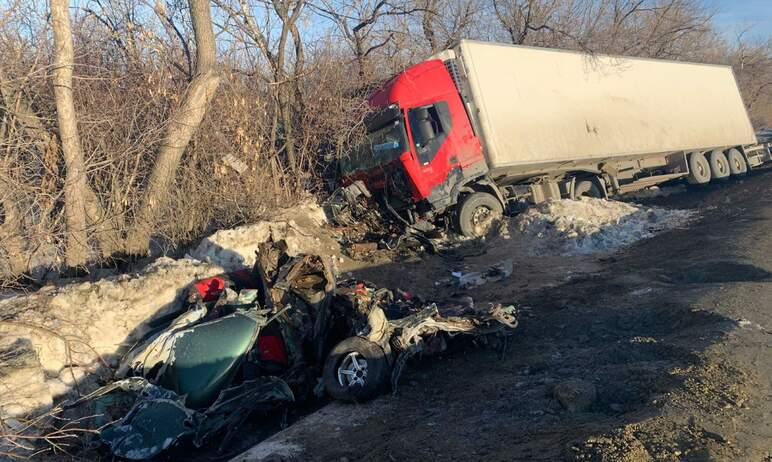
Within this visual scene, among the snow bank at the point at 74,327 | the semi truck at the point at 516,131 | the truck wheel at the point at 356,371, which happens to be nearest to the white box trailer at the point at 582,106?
the semi truck at the point at 516,131

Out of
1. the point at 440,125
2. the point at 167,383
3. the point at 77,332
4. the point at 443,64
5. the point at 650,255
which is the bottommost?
the point at 650,255

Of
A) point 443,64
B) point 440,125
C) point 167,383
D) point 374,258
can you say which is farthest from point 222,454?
point 443,64

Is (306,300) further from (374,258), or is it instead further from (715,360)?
(374,258)

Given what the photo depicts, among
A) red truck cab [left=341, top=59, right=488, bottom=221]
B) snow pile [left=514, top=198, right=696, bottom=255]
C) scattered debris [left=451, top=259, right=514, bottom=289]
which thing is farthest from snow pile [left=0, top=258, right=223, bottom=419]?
snow pile [left=514, top=198, right=696, bottom=255]

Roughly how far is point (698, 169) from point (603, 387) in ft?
50.8

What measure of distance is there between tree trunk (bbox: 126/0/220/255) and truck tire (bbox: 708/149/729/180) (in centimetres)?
1535

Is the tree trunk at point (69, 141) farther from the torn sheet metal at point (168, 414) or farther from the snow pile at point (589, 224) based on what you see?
the snow pile at point (589, 224)

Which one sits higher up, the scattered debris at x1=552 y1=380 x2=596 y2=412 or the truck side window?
the truck side window

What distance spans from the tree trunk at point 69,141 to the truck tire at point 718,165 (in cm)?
1744

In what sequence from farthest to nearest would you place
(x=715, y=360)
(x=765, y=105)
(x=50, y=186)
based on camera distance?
(x=765, y=105)
(x=50, y=186)
(x=715, y=360)

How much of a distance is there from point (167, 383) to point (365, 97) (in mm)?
8923

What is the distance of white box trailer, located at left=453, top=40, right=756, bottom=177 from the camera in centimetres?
1239

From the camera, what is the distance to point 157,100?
10.2m

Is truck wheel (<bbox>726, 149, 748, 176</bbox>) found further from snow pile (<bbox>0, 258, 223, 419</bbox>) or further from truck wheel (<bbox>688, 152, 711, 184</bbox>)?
snow pile (<bbox>0, 258, 223, 419</bbox>)
